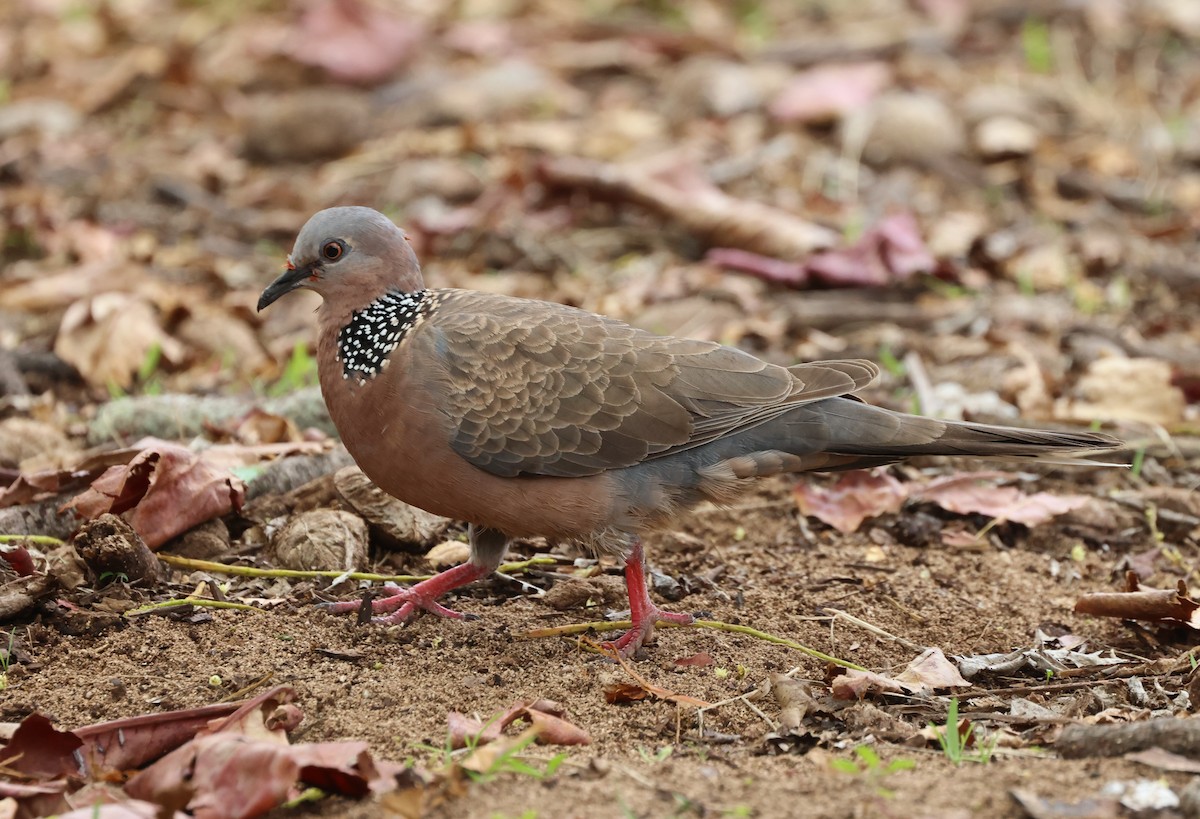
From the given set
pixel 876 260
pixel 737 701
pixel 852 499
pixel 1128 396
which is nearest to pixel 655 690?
pixel 737 701

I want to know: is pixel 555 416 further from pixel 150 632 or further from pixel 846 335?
pixel 846 335

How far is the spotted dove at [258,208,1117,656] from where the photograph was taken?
158 inches

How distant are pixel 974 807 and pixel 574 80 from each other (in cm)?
787

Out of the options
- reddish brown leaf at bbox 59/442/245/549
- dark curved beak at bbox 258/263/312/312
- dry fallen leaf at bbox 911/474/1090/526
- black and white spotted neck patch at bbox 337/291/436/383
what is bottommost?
dry fallen leaf at bbox 911/474/1090/526

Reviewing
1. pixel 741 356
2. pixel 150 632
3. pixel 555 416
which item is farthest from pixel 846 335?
pixel 150 632

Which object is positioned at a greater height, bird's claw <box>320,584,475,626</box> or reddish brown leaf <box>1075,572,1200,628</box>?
bird's claw <box>320,584,475,626</box>

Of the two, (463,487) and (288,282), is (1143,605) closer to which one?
(463,487)

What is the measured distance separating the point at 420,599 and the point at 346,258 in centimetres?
106

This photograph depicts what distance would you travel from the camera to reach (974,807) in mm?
2830

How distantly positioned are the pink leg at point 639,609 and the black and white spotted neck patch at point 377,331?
92cm

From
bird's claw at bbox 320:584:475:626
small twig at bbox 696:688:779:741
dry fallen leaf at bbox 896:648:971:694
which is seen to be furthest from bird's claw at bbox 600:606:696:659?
dry fallen leaf at bbox 896:648:971:694

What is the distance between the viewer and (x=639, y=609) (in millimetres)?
4062

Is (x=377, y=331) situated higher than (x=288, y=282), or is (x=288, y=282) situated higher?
(x=288, y=282)

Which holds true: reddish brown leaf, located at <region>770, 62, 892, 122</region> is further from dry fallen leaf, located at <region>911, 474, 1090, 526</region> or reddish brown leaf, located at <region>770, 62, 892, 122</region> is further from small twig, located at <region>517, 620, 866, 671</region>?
small twig, located at <region>517, 620, 866, 671</region>
